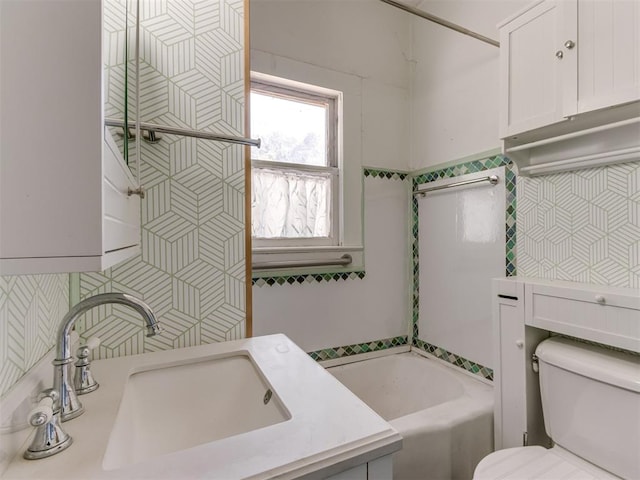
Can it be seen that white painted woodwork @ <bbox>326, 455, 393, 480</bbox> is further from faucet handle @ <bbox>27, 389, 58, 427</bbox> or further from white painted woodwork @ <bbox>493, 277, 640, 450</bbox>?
white painted woodwork @ <bbox>493, 277, 640, 450</bbox>

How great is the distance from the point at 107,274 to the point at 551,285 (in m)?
1.53

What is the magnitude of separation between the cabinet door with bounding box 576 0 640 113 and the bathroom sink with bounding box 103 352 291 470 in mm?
1311

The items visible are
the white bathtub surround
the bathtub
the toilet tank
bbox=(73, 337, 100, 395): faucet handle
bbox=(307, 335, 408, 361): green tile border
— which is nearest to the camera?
bbox=(73, 337, 100, 395): faucet handle

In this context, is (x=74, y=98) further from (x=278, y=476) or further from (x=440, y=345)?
(x=440, y=345)

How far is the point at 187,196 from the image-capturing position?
108cm

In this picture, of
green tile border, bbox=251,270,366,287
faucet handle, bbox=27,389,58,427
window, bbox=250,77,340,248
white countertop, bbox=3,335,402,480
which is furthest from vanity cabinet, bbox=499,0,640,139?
faucet handle, bbox=27,389,58,427

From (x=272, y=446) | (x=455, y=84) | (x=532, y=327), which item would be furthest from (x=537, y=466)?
(x=455, y=84)

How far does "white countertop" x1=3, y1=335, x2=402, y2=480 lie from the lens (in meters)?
0.48

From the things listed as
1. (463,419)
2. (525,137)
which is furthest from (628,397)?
(525,137)

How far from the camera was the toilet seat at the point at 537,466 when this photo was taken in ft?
3.23

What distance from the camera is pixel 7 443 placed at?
50 centimetres

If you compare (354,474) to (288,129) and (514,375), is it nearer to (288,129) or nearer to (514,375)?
(514,375)

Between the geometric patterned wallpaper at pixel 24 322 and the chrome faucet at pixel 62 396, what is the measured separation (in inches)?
2.5

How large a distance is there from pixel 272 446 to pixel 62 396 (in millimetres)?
442
